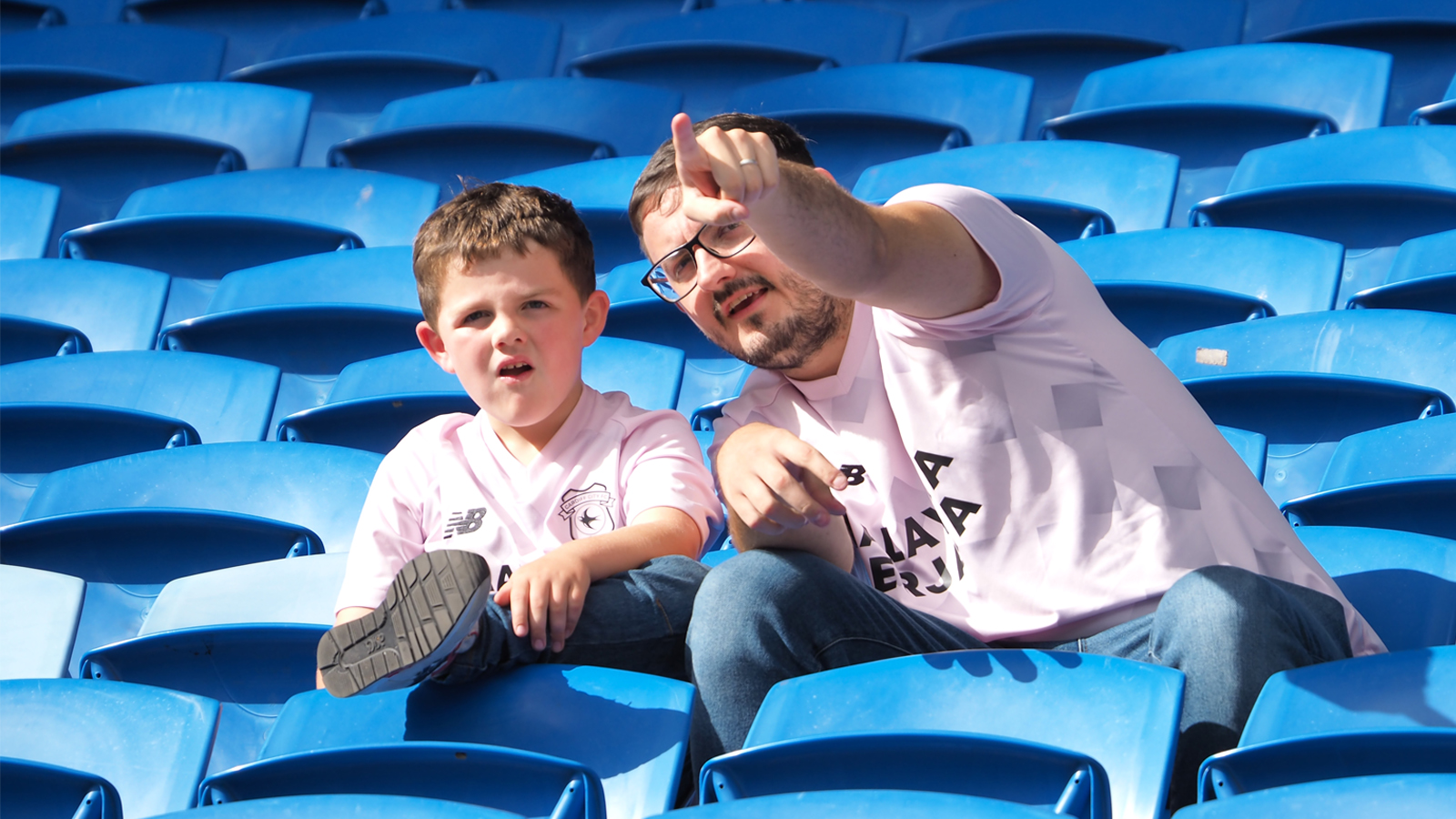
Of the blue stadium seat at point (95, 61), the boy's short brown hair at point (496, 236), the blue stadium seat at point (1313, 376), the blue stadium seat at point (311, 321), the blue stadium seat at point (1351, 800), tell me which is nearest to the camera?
the blue stadium seat at point (1351, 800)

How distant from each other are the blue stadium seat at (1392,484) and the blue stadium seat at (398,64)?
1.89 m

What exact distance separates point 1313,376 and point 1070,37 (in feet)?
4.08

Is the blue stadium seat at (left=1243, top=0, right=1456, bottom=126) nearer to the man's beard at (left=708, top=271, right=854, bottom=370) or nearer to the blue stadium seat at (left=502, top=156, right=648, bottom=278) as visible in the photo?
the blue stadium seat at (left=502, top=156, right=648, bottom=278)

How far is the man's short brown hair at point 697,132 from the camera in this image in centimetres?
128

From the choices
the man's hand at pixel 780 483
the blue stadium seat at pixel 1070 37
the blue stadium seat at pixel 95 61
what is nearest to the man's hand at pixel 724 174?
the man's hand at pixel 780 483

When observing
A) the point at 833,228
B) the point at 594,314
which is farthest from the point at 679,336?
the point at 833,228

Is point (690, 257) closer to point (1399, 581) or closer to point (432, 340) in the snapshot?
point (432, 340)

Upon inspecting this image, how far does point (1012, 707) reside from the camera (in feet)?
3.15

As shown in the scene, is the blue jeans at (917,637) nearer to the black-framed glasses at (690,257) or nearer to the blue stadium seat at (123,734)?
the black-framed glasses at (690,257)

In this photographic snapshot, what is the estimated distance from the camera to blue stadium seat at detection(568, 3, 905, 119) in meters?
2.62

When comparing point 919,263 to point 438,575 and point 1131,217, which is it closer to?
point 438,575

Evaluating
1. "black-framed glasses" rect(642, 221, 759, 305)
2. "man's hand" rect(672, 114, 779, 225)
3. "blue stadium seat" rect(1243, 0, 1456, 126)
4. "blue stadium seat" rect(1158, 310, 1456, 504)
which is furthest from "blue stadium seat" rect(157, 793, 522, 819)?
"blue stadium seat" rect(1243, 0, 1456, 126)

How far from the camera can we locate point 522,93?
2.54 metres

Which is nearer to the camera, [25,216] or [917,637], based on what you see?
[917,637]
